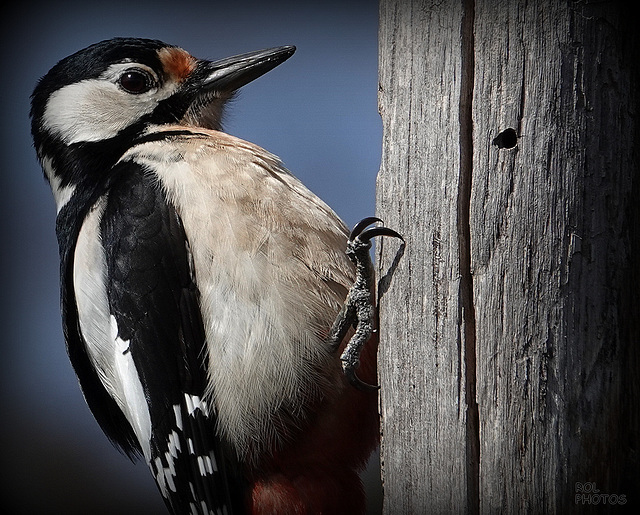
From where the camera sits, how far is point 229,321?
201cm

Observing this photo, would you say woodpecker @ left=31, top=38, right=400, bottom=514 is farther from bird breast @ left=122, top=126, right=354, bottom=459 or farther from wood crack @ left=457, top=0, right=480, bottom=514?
wood crack @ left=457, top=0, right=480, bottom=514

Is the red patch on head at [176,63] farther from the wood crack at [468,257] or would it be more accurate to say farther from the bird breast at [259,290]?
the wood crack at [468,257]

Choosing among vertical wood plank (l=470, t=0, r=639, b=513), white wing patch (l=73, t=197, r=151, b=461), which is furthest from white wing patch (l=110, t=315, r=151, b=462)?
vertical wood plank (l=470, t=0, r=639, b=513)

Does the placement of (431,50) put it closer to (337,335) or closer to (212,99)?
(337,335)

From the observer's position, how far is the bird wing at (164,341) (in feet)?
6.82

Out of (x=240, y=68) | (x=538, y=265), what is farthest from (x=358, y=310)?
(x=240, y=68)

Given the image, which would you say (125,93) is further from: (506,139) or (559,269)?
(559,269)

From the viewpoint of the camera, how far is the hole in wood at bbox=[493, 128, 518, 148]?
155cm

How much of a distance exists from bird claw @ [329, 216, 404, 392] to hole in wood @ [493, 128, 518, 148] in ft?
1.32

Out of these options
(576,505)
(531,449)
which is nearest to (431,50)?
(531,449)

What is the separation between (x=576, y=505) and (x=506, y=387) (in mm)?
250

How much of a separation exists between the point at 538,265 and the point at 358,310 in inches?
22.1

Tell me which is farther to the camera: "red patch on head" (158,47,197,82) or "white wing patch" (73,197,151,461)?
"red patch on head" (158,47,197,82)

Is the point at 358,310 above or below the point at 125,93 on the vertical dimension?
below
